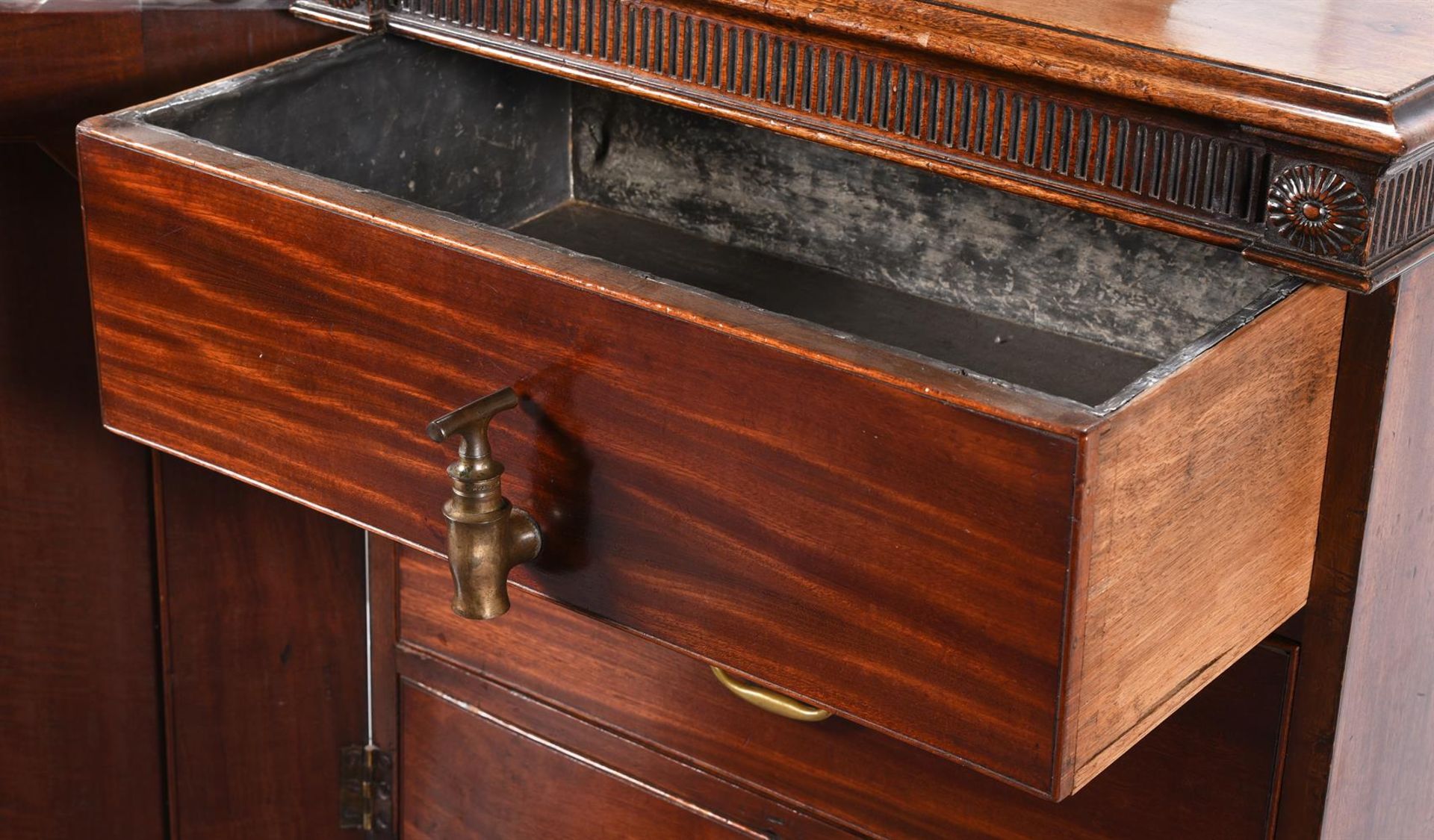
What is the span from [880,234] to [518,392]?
1.26 feet

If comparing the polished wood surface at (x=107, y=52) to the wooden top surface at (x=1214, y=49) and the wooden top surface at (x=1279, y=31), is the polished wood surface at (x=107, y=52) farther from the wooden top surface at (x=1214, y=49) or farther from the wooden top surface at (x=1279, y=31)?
the wooden top surface at (x=1279, y=31)

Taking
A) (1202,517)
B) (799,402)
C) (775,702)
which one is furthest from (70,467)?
(1202,517)

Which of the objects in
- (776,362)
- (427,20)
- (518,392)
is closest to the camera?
(776,362)

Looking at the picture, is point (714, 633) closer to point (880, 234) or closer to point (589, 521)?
point (589, 521)

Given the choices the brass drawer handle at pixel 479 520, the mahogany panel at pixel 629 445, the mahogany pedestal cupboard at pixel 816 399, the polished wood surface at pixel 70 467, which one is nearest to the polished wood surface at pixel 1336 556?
Result: the mahogany pedestal cupboard at pixel 816 399

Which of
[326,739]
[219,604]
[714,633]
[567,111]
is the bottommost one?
[326,739]

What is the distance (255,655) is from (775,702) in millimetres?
426

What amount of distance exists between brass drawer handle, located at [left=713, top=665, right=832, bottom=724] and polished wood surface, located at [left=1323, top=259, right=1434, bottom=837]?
0.92ft

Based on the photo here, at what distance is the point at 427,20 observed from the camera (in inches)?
44.8

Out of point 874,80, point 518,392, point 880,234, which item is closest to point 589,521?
point 518,392

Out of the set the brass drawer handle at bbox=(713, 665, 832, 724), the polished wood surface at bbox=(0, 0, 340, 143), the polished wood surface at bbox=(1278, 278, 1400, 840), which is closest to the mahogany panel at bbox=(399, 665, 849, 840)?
the brass drawer handle at bbox=(713, 665, 832, 724)

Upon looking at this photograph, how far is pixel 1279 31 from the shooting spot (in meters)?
0.89

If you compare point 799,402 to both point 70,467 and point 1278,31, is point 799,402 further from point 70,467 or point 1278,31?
point 70,467

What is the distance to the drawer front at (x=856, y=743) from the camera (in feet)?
3.25
